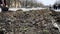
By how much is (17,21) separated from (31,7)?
1402 millimetres

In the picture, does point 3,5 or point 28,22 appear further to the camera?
point 3,5

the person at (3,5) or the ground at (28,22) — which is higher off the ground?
the person at (3,5)

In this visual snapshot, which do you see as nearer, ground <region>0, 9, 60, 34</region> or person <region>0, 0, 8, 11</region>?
ground <region>0, 9, 60, 34</region>

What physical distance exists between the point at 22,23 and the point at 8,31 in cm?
61

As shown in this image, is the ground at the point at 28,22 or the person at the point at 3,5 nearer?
the ground at the point at 28,22

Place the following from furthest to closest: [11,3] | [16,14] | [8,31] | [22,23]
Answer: [11,3] < [16,14] < [22,23] < [8,31]

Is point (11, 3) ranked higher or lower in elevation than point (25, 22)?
higher

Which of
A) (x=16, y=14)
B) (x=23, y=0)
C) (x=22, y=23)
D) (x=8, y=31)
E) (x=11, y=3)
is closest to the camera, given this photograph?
(x=8, y=31)

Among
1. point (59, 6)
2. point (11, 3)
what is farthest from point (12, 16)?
point (59, 6)

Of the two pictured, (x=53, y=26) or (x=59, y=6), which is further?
(x=59, y=6)

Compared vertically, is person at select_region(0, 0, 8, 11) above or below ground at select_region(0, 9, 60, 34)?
above

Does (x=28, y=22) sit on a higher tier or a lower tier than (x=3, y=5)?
Result: lower

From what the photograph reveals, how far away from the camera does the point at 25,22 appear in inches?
219

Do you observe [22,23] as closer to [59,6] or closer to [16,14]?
[16,14]
